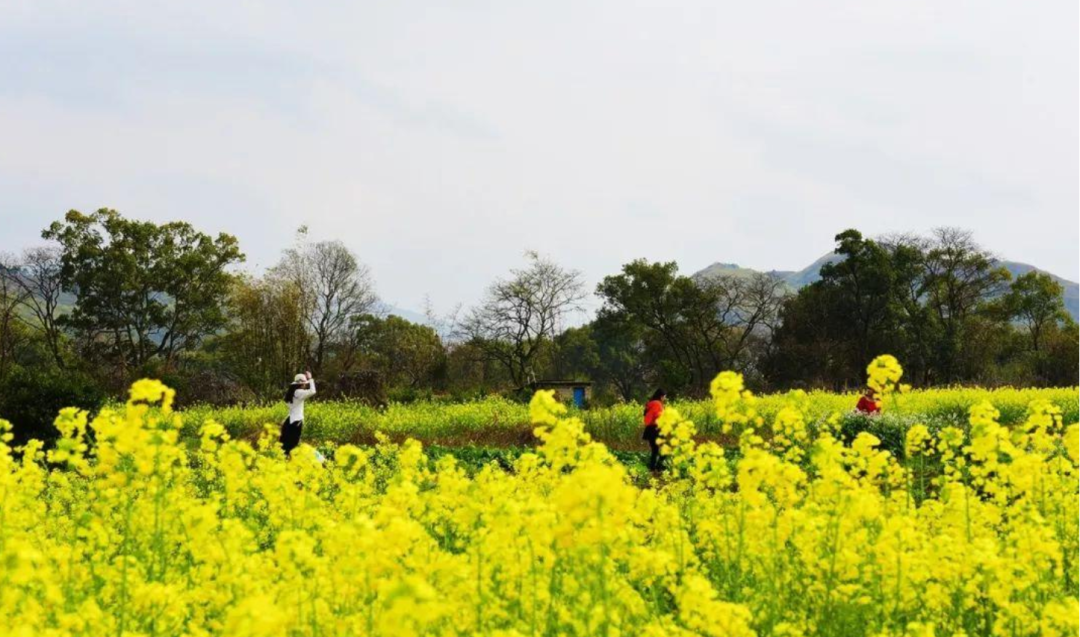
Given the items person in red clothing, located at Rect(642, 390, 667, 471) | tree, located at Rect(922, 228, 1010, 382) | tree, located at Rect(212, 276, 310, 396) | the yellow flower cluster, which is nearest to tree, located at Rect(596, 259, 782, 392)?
tree, located at Rect(922, 228, 1010, 382)

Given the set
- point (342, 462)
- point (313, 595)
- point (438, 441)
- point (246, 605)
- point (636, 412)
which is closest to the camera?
point (246, 605)

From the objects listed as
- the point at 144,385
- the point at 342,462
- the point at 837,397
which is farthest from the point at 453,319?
the point at 144,385

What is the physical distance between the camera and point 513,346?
41.8 m

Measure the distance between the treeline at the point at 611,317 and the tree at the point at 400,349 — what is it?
166 millimetres

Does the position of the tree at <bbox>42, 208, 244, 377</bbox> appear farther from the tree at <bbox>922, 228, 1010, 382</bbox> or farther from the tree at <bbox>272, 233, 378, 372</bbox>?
the tree at <bbox>922, 228, 1010, 382</bbox>

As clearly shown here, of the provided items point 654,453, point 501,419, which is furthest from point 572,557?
point 501,419

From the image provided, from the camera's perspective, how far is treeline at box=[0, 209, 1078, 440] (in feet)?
128

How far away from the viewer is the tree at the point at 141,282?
4241 cm

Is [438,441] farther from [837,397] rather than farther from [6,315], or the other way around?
[6,315]

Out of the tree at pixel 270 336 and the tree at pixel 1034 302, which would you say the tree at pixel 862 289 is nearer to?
the tree at pixel 1034 302

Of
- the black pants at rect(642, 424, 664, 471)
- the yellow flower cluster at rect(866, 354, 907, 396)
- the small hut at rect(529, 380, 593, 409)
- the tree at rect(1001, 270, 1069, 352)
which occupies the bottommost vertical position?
the black pants at rect(642, 424, 664, 471)

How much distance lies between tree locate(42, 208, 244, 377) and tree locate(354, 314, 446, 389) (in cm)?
795

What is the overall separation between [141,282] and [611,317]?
24.0 meters

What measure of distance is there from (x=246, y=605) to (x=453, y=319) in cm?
4210
